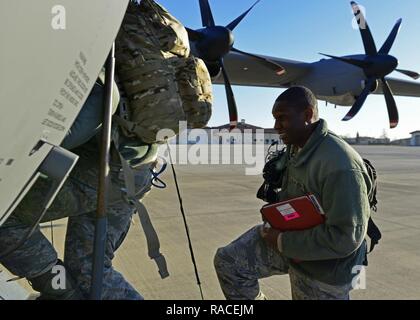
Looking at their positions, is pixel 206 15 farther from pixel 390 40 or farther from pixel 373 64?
pixel 390 40

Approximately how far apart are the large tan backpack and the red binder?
72cm

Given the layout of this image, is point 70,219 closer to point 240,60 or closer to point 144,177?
point 144,177

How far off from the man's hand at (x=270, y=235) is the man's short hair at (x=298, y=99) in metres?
0.71

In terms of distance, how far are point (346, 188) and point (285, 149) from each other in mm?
821

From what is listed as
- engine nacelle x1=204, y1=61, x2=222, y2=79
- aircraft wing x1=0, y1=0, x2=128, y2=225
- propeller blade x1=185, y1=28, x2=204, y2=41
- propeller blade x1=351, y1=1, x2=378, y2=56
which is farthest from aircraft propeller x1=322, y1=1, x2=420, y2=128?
aircraft wing x1=0, y1=0, x2=128, y2=225

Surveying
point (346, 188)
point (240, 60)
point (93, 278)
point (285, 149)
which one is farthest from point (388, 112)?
point (93, 278)

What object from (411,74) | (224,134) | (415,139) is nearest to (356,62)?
(411,74)

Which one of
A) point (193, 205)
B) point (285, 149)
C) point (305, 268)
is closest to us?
point (305, 268)

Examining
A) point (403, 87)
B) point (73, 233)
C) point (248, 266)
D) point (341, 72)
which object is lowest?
point (248, 266)

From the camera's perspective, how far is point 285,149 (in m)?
2.65

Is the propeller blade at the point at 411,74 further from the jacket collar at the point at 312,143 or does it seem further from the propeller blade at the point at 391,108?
the jacket collar at the point at 312,143

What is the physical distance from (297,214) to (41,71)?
146 cm

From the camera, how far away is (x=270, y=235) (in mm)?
2221

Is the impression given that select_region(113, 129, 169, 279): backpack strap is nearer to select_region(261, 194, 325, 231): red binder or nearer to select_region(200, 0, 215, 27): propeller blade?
select_region(261, 194, 325, 231): red binder
